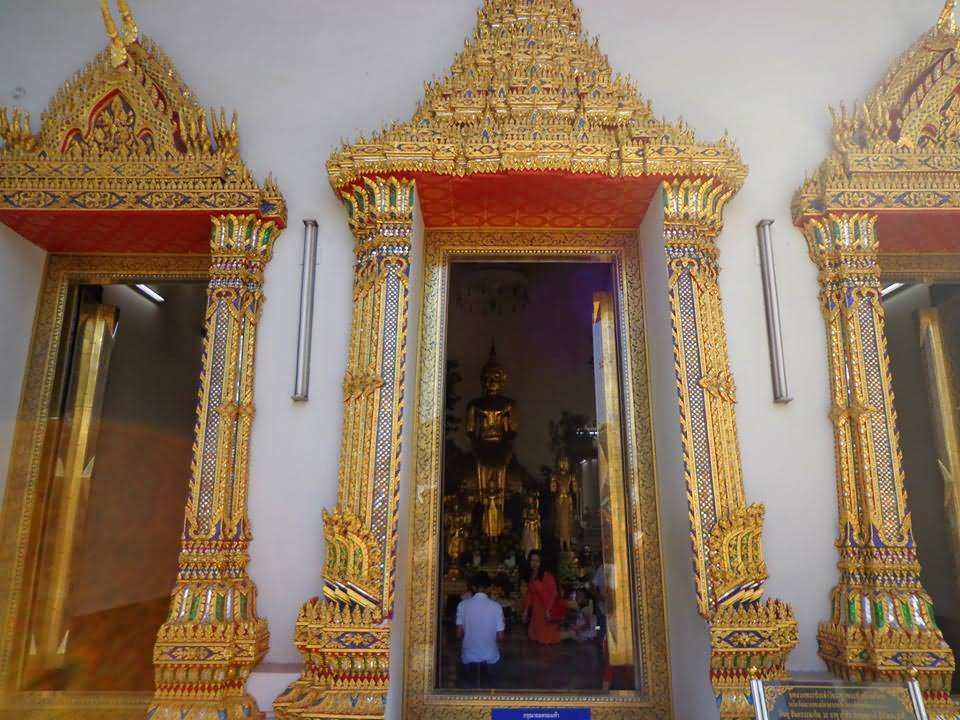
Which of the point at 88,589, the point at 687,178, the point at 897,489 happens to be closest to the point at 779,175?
the point at 687,178

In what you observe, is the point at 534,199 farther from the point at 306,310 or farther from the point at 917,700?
the point at 917,700

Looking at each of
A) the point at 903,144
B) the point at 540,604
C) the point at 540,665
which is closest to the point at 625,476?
the point at 540,604

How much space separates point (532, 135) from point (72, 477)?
3.50 m

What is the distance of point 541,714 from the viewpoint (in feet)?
12.2

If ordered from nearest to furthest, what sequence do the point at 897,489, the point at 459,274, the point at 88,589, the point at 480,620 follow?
the point at 897,489 < the point at 480,620 < the point at 88,589 < the point at 459,274

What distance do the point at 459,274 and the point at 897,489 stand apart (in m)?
2.76

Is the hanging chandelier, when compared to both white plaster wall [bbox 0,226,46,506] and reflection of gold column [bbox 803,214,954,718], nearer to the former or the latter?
reflection of gold column [bbox 803,214,954,718]

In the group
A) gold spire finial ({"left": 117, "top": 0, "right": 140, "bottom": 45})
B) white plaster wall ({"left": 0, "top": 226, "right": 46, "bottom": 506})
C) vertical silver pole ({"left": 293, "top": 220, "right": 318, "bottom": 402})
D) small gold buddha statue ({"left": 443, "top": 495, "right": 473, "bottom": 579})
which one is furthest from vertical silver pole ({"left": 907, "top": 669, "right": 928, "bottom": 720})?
gold spire finial ({"left": 117, "top": 0, "right": 140, "bottom": 45})

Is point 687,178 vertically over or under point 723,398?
over

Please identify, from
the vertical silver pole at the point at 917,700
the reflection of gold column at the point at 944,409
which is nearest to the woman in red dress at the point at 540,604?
the vertical silver pole at the point at 917,700

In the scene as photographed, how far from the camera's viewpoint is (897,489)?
12.0 ft

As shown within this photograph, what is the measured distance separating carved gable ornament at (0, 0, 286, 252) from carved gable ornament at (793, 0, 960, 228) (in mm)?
3225

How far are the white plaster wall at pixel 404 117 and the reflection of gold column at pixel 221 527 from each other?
0.11 m

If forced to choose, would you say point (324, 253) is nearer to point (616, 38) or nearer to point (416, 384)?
point (416, 384)
